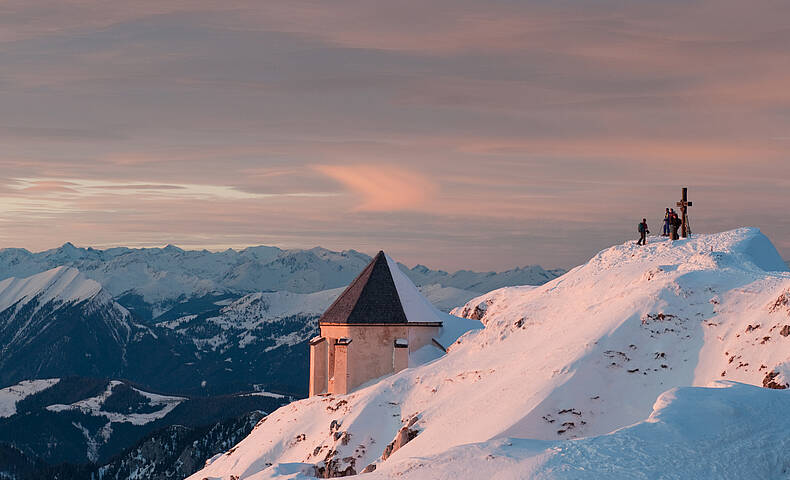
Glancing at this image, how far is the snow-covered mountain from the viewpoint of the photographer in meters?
32.3

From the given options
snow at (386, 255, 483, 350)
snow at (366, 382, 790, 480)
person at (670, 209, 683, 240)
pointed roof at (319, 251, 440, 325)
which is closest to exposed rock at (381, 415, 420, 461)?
snow at (366, 382, 790, 480)

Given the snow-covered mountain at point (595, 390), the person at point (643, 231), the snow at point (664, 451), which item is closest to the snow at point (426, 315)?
the snow-covered mountain at point (595, 390)

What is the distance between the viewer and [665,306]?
50.8m

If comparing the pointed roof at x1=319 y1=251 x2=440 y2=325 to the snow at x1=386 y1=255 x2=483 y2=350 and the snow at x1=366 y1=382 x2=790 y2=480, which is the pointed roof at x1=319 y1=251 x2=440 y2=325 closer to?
the snow at x1=386 y1=255 x2=483 y2=350

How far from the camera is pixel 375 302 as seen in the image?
2894 inches

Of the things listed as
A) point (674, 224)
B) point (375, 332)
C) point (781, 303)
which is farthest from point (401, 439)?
point (674, 224)

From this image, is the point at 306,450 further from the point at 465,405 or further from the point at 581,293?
the point at 581,293

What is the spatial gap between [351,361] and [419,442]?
863 inches

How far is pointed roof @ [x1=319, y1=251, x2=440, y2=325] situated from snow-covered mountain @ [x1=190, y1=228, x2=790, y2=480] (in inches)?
289

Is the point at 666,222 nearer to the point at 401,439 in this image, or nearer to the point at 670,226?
the point at 670,226

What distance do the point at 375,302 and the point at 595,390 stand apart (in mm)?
29443

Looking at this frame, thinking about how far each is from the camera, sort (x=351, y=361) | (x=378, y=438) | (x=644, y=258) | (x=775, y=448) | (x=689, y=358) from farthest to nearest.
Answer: (x=351, y=361), (x=644, y=258), (x=378, y=438), (x=689, y=358), (x=775, y=448)

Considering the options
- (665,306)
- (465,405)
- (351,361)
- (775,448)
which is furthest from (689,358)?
(351,361)

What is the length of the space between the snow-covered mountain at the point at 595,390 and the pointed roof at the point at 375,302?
7.34 metres
